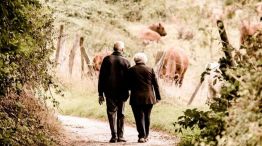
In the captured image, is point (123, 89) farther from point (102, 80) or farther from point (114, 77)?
point (102, 80)

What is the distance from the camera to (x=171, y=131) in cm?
1364

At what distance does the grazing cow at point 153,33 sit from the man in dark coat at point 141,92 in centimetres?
1927

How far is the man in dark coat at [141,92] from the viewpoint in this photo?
11234 mm

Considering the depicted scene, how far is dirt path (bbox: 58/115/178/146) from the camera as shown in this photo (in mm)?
11256

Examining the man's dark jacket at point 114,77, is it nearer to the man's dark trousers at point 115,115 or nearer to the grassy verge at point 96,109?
the man's dark trousers at point 115,115

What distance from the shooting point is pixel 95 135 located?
12.8 metres

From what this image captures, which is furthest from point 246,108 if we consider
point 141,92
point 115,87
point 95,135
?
point 95,135

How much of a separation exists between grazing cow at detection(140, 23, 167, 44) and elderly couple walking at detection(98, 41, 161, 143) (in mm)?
19292

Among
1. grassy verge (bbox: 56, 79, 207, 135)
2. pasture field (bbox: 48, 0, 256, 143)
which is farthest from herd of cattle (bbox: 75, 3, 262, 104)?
grassy verge (bbox: 56, 79, 207, 135)

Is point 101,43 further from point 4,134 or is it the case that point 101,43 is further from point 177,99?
point 4,134

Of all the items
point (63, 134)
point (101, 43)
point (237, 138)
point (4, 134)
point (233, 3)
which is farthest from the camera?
point (101, 43)

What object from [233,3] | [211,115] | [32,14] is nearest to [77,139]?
[32,14]

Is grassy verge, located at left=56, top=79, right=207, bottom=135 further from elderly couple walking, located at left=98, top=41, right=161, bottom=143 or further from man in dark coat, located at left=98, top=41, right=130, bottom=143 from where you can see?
man in dark coat, located at left=98, top=41, right=130, bottom=143

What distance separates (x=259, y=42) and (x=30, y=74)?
4.77 metres
